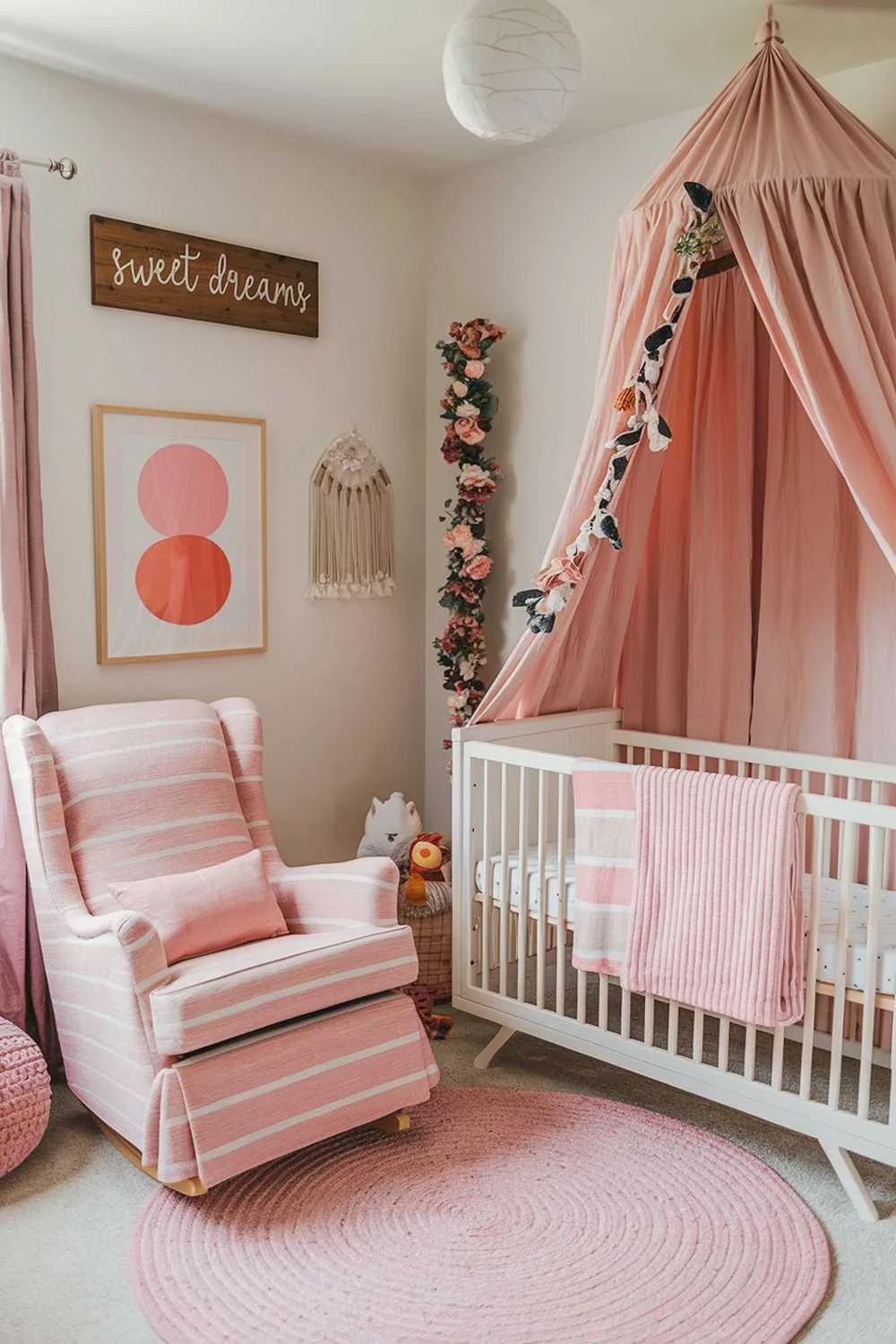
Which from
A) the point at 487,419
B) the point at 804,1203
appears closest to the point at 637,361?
the point at 487,419

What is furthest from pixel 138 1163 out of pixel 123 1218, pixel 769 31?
pixel 769 31

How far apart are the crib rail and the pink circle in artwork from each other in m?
1.10

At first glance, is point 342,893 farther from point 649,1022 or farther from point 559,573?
point 559,573

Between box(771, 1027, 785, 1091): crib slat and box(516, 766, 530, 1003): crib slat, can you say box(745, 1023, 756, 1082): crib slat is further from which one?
box(516, 766, 530, 1003): crib slat

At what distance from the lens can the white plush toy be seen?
3.83 meters

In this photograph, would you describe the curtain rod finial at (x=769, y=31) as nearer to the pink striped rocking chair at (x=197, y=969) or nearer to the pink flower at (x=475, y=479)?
the pink flower at (x=475, y=479)

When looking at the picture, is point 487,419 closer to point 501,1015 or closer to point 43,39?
point 43,39

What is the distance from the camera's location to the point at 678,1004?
112 inches

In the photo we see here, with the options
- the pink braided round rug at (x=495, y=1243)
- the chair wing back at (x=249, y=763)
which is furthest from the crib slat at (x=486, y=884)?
the chair wing back at (x=249, y=763)

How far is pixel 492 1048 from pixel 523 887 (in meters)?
0.54

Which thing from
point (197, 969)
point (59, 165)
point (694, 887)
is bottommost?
point (197, 969)

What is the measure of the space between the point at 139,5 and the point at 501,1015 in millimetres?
2642

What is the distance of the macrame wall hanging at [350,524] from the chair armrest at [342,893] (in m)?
1.19

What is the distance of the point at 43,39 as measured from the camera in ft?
9.97
